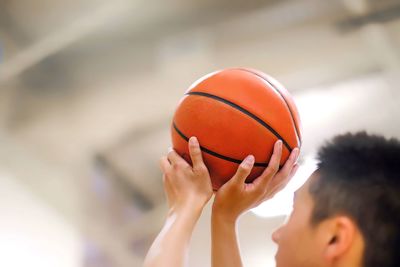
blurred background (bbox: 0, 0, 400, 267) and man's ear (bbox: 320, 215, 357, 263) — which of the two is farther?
blurred background (bbox: 0, 0, 400, 267)

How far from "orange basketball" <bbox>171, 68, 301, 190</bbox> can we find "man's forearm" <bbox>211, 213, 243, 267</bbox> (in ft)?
0.31

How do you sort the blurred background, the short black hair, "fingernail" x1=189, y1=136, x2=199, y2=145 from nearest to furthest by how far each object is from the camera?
the short black hair → "fingernail" x1=189, y1=136, x2=199, y2=145 → the blurred background

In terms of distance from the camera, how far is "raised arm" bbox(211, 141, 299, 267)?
88 cm

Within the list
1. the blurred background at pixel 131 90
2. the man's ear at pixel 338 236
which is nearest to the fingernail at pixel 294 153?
the man's ear at pixel 338 236

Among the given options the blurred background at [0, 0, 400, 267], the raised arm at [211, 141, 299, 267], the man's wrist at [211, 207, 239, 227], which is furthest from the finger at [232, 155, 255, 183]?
the blurred background at [0, 0, 400, 267]

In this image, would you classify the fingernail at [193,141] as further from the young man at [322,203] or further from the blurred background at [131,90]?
the blurred background at [131,90]

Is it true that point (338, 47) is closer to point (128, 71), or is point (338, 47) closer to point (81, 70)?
point (128, 71)

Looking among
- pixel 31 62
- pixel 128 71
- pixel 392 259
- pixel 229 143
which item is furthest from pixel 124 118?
pixel 392 259

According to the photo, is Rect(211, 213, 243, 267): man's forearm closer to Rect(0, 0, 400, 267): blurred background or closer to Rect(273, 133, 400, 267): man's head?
Rect(273, 133, 400, 267): man's head

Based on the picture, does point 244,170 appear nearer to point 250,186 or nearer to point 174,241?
point 250,186

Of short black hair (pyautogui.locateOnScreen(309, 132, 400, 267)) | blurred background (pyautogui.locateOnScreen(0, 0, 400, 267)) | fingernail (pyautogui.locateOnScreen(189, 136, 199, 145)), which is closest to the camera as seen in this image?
short black hair (pyautogui.locateOnScreen(309, 132, 400, 267))

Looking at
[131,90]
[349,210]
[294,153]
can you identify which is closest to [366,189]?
[349,210]

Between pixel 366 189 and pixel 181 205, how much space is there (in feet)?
1.02

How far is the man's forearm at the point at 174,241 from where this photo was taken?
817mm
